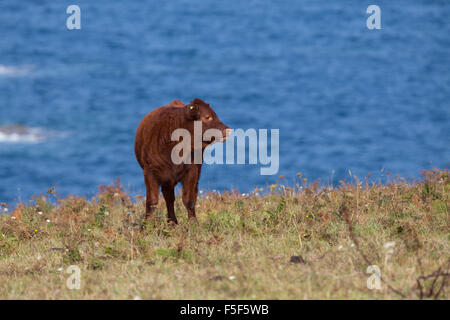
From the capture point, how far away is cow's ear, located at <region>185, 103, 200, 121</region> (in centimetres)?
905

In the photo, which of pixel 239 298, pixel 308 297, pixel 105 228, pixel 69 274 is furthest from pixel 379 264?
pixel 105 228

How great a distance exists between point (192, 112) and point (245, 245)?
80.5 inches

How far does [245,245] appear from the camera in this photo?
8.39 metres

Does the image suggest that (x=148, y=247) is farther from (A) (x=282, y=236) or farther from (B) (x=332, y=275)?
(B) (x=332, y=275)

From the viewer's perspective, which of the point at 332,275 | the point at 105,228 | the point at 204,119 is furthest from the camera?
the point at 105,228

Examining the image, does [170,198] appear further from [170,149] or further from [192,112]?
[192,112]

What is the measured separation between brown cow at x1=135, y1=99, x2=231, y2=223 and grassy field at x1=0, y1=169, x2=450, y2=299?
527 millimetres

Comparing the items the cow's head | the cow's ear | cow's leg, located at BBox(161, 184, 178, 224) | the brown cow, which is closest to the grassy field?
cow's leg, located at BBox(161, 184, 178, 224)

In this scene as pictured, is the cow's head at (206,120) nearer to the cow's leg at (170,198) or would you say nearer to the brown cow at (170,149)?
the brown cow at (170,149)

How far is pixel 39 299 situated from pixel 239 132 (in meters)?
3.50

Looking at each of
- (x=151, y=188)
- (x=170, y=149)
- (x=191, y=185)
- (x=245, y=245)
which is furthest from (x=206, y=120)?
(x=245, y=245)

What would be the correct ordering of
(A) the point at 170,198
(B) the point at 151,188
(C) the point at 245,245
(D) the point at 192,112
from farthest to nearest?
1. (A) the point at 170,198
2. (B) the point at 151,188
3. (D) the point at 192,112
4. (C) the point at 245,245

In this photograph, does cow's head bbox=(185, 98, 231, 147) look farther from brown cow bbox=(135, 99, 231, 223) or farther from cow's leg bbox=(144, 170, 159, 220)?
cow's leg bbox=(144, 170, 159, 220)

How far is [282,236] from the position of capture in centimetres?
872
